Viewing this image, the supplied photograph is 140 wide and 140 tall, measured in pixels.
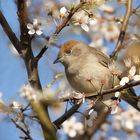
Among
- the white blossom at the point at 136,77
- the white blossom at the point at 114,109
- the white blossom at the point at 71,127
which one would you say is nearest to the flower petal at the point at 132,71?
the white blossom at the point at 136,77

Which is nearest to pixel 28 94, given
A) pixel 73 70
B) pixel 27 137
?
pixel 27 137

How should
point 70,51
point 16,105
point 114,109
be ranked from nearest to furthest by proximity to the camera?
point 16,105 → point 114,109 → point 70,51

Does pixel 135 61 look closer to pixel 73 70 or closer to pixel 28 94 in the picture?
pixel 28 94

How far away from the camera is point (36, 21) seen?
2451mm

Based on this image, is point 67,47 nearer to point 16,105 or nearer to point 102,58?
point 102,58

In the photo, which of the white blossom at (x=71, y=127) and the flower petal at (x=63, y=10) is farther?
the white blossom at (x=71, y=127)

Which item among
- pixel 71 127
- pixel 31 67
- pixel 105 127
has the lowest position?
pixel 105 127

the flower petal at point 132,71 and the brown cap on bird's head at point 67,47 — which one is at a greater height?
the flower petal at point 132,71

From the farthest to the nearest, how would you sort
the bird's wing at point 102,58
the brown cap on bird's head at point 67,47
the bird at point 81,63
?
1. the brown cap on bird's head at point 67,47
2. the bird's wing at point 102,58
3. the bird at point 81,63

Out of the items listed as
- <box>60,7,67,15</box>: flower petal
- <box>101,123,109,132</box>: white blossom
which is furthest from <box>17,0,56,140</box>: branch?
<box>101,123,109,132</box>: white blossom

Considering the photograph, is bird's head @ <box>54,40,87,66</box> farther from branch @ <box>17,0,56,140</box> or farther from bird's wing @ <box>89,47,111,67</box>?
branch @ <box>17,0,56,140</box>

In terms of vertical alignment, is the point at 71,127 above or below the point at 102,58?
above

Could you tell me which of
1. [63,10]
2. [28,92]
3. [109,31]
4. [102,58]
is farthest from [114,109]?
[109,31]

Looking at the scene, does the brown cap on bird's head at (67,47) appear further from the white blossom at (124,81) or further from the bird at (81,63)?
the white blossom at (124,81)
